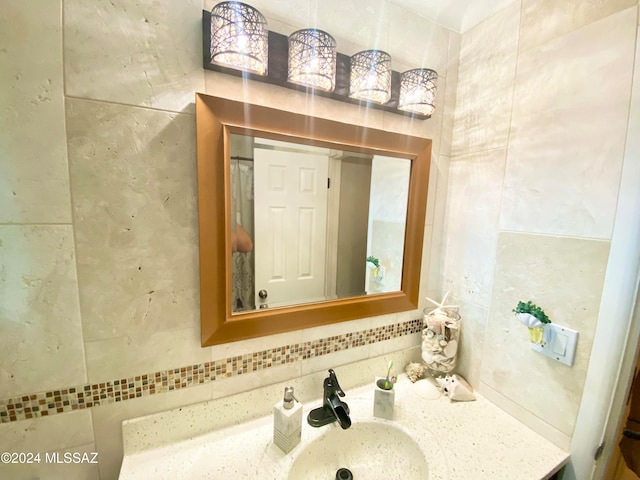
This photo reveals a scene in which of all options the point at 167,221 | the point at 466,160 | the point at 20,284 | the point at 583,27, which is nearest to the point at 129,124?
the point at 167,221

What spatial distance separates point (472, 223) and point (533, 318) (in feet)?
1.20

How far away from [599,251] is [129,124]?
121cm

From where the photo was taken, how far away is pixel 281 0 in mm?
700

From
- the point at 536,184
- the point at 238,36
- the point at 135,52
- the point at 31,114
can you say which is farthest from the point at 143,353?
the point at 536,184

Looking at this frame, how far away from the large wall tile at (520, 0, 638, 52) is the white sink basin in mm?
1265

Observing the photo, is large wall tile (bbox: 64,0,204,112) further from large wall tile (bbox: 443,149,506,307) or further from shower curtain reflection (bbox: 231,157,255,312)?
large wall tile (bbox: 443,149,506,307)

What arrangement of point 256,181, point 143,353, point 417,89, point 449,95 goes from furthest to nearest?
point 449,95
point 417,89
point 256,181
point 143,353

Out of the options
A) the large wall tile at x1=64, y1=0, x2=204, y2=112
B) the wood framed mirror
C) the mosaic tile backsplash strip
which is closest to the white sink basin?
the mosaic tile backsplash strip

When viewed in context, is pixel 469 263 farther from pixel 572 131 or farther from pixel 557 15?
pixel 557 15

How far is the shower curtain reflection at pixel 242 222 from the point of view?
0.71 m

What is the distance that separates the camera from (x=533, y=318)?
2.41 ft

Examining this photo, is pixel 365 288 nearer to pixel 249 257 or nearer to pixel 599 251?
pixel 249 257

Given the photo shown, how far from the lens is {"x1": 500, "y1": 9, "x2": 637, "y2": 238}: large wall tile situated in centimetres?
61

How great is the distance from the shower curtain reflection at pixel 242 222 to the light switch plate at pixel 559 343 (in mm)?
883
